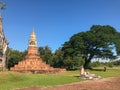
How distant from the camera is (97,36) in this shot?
74.5 metres

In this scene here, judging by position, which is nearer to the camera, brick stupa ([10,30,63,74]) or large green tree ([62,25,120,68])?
brick stupa ([10,30,63,74])

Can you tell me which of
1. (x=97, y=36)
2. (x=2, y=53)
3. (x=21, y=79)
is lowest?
(x=21, y=79)

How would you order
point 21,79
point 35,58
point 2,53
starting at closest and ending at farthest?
1. point 21,79
2. point 2,53
3. point 35,58

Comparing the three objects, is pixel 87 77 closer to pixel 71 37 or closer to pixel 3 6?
pixel 3 6

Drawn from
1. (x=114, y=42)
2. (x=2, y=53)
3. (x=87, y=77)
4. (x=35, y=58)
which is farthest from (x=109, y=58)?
(x=87, y=77)

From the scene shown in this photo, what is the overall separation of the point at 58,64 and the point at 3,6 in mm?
33261

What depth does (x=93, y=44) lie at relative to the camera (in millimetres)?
74938

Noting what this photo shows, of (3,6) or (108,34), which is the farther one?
(108,34)

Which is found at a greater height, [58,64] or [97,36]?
[97,36]

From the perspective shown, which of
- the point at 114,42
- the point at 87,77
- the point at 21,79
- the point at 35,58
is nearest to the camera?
the point at 21,79

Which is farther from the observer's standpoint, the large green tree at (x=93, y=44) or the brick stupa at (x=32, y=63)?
the large green tree at (x=93, y=44)

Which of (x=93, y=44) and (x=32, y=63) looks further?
(x=93, y=44)

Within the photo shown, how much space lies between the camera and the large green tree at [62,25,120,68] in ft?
240

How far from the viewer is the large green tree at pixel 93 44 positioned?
73.2 m
